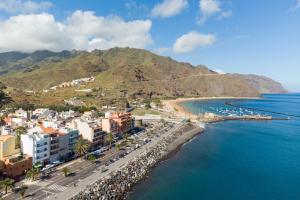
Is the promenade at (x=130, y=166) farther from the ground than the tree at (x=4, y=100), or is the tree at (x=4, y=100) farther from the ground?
the tree at (x=4, y=100)

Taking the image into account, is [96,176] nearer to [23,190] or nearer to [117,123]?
[23,190]

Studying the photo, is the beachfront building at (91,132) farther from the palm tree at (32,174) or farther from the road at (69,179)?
the palm tree at (32,174)

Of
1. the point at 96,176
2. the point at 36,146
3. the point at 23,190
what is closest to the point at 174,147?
the point at 96,176

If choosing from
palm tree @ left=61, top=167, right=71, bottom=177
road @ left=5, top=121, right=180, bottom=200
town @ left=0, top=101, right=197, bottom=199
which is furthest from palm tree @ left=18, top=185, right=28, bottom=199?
palm tree @ left=61, top=167, right=71, bottom=177

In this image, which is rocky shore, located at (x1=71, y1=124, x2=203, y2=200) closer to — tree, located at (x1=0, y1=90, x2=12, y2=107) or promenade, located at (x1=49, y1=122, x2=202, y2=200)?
promenade, located at (x1=49, y1=122, x2=202, y2=200)

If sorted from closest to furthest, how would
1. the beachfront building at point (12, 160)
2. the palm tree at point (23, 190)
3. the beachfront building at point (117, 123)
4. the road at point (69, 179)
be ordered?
the palm tree at point (23, 190) < the road at point (69, 179) < the beachfront building at point (12, 160) < the beachfront building at point (117, 123)

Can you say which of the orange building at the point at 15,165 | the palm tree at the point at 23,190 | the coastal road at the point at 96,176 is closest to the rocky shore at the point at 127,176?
the coastal road at the point at 96,176
